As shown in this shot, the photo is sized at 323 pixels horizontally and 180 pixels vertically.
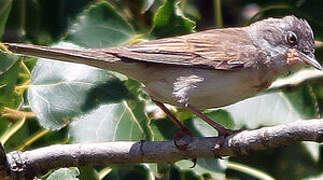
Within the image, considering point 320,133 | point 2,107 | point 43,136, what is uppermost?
point 320,133

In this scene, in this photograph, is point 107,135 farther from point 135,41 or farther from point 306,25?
point 306,25

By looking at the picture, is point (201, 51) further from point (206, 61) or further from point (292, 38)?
point (292, 38)

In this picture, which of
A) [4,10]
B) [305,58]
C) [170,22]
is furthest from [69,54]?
[305,58]

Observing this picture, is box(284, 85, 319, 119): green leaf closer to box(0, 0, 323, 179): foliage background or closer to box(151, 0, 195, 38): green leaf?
box(0, 0, 323, 179): foliage background

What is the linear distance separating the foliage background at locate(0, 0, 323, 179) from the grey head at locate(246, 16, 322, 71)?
0.23 metres

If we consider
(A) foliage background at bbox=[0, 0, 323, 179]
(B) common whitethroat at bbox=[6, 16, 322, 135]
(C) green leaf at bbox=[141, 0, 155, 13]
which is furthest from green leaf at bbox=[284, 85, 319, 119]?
(C) green leaf at bbox=[141, 0, 155, 13]

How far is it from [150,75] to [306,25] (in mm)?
983

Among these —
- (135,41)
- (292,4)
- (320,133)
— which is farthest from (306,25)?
(320,133)

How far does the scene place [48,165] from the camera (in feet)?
12.3

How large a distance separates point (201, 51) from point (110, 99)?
70 cm

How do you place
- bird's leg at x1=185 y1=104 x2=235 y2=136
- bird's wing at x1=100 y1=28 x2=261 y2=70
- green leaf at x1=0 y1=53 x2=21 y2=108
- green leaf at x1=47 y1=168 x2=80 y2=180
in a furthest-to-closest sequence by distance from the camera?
bird's wing at x1=100 y1=28 x2=261 y2=70 < bird's leg at x1=185 y1=104 x2=235 y2=136 < green leaf at x1=0 y1=53 x2=21 y2=108 < green leaf at x1=47 y1=168 x2=80 y2=180

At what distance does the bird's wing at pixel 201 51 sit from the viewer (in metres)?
4.43

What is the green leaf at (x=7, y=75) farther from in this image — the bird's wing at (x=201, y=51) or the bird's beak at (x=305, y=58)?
the bird's beak at (x=305, y=58)

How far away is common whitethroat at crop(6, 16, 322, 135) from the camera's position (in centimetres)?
434
